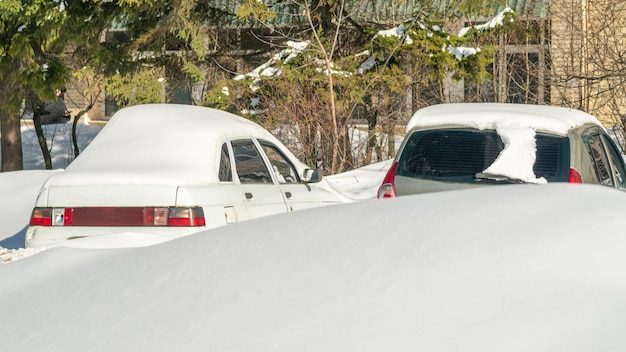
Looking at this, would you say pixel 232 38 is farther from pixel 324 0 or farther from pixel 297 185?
pixel 297 185

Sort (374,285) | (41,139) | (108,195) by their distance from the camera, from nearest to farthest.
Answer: (374,285), (108,195), (41,139)

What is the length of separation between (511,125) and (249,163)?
221cm

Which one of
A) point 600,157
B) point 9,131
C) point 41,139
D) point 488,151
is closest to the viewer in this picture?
point 488,151

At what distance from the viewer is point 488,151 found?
818 centimetres

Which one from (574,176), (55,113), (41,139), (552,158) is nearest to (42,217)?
(552,158)

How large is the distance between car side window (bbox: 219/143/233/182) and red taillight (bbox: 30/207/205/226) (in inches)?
27.5

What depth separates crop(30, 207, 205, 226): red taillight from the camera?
788 cm

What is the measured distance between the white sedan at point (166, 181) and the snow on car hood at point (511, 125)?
4.75 ft

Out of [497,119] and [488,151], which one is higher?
[497,119]

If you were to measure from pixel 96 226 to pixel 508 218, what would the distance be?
4.68 metres

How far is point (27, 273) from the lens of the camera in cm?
494

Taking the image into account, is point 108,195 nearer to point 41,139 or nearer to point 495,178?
point 495,178

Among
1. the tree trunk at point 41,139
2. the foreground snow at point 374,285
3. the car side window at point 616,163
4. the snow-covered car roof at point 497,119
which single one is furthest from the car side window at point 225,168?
the tree trunk at point 41,139

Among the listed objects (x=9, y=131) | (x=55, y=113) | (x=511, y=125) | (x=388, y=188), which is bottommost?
(x=388, y=188)
